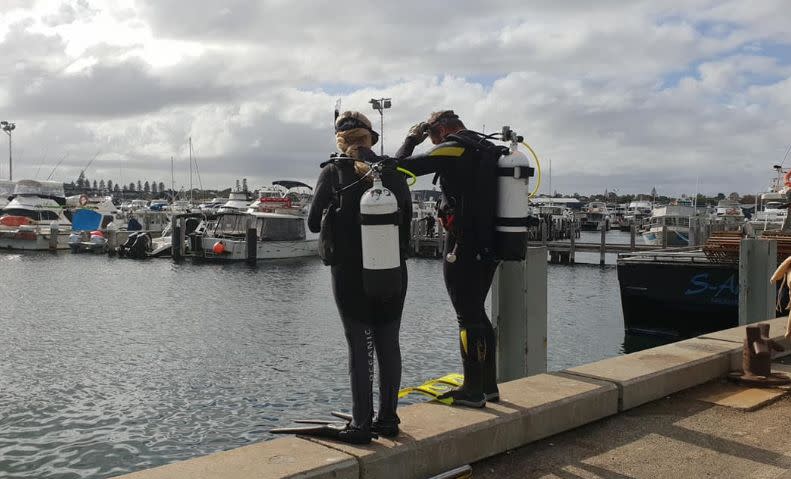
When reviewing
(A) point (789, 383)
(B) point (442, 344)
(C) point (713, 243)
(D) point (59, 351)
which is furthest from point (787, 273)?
(D) point (59, 351)

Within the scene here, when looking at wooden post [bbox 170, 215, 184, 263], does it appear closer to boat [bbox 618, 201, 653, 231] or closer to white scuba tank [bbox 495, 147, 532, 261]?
white scuba tank [bbox 495, 147, 532, 261]

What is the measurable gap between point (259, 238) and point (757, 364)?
1507 inches

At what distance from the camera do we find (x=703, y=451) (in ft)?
14.0

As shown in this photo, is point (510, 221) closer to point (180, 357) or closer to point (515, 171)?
point (515, 171)

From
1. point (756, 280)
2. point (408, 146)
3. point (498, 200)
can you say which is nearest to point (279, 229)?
point (756, 280)

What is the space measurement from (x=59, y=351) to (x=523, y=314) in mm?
12803

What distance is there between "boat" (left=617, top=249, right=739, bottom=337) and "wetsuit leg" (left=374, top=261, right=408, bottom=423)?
1165 cm

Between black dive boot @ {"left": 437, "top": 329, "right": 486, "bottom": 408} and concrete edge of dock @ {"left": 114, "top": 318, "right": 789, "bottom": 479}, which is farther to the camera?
black dive boot @ {"left": 437, "top": 329, "right": 486, "bottom": 408}

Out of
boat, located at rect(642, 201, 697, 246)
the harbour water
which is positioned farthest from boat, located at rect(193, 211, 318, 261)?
boat, located at rect(642, 201, 697, 246)

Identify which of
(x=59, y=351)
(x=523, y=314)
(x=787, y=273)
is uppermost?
(x=787, y=273)

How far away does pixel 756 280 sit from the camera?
941 centimetres

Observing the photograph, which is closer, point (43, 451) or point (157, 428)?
point (43, 451)

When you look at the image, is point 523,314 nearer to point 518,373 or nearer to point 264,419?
point 518,373

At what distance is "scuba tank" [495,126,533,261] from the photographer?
448cm
